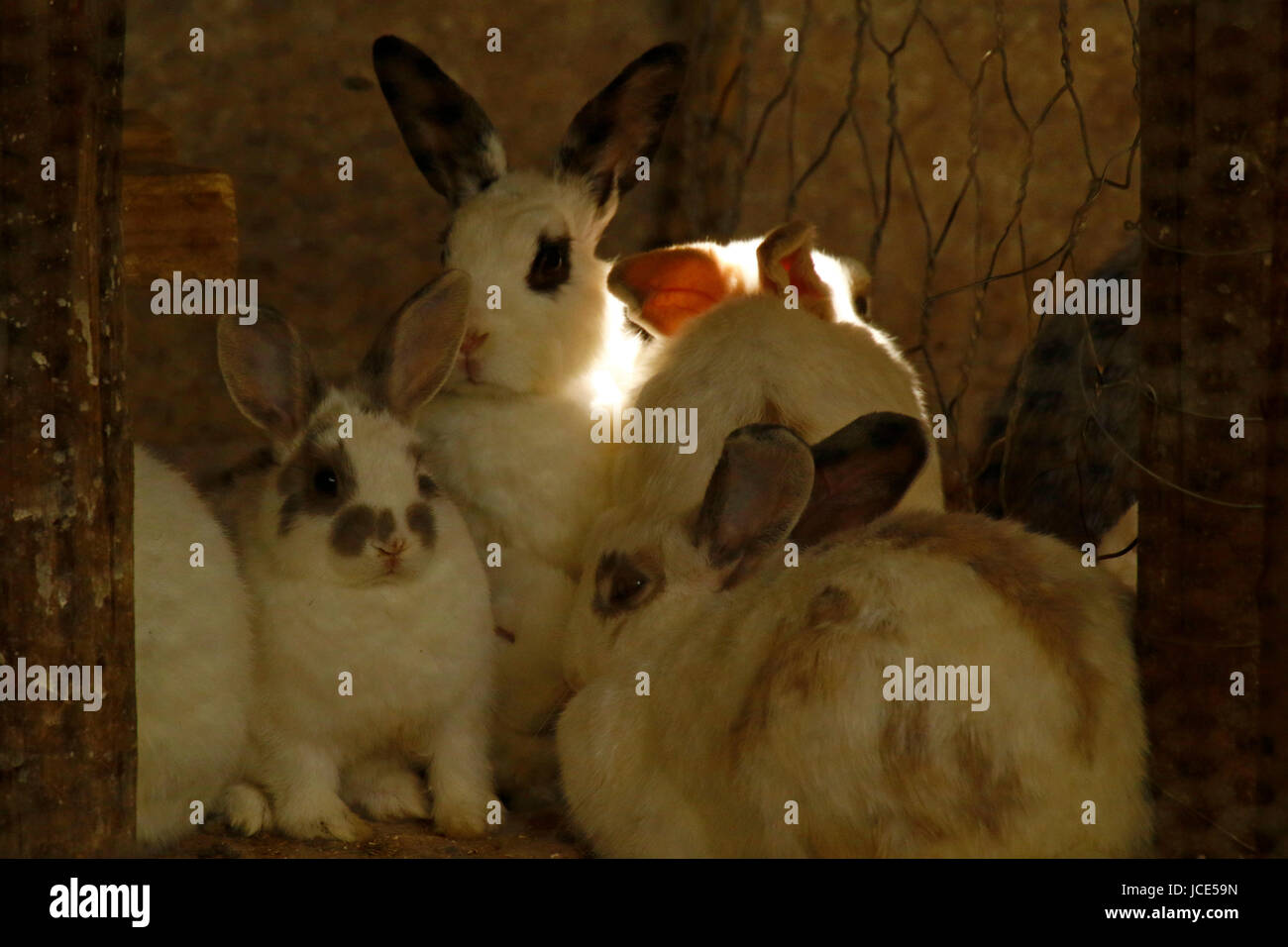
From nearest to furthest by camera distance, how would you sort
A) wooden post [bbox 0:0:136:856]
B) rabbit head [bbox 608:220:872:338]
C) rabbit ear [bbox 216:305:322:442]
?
wooden post [bbox 0:0:136:856] → rabbit ear [bbox 216:305:322:442] → rabbit head [bbox 608:220:872:338]

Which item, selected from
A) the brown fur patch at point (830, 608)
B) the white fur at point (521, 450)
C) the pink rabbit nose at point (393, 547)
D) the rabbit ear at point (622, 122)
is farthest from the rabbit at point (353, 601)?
the brown fur patch at point (830, 608)

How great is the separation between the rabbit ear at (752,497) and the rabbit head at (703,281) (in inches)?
30.7

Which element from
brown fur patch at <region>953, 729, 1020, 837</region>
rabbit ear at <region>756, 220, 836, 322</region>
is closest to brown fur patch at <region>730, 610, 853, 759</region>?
brown fur patch at <region>953, 729, 1020, 837</region>

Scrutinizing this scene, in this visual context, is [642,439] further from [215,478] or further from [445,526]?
[215,478]

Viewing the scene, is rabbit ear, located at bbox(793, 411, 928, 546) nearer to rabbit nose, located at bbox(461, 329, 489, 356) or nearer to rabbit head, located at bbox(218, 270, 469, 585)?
rabbit head, located at bbox(218, 270, 469, 585)

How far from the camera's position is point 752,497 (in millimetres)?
3080

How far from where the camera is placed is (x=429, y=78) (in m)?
3.92

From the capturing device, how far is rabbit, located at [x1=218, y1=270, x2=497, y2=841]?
3219mm

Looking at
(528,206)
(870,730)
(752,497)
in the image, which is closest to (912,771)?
(870,730)

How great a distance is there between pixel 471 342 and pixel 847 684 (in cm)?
140

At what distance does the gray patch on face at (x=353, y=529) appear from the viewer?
3.17m

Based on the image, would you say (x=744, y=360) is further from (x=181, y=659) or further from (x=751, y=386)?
(x=181, y=659)

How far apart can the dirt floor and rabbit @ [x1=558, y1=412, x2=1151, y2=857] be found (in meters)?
0.16
